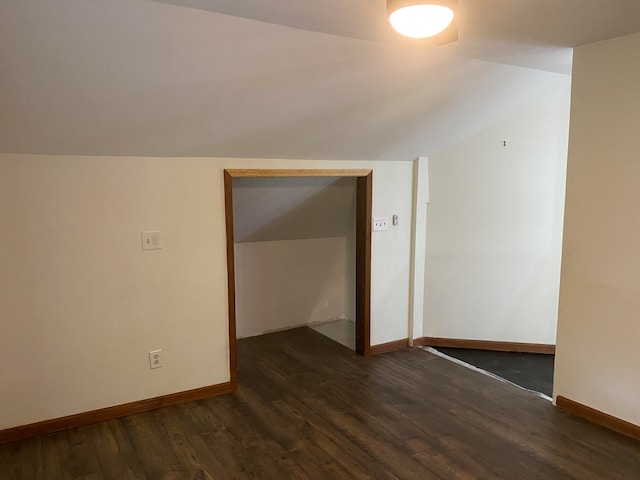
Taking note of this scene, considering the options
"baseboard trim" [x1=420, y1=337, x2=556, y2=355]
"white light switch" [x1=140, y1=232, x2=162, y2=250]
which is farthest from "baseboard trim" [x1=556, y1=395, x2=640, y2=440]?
"white light switch" [x1=140, y1=232, x2=162, y2=250]

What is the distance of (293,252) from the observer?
4680mm

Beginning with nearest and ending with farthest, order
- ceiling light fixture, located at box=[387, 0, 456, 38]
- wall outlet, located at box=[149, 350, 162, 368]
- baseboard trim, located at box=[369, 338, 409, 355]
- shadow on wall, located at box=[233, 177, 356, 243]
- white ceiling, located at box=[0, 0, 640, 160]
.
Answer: ceiling light fixture, located at box=[387, 0, 456, 38] → white ceiling, located at box=[0, 0, 640, 160] → wall outlet, located at box=[149, 350, 162, 368] → shadow on wall, located at box=[233, 177, 356, 243] → baseboard trim, located at box=[369, 338, 409, 355]

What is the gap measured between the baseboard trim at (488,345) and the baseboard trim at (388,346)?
0.46 ft

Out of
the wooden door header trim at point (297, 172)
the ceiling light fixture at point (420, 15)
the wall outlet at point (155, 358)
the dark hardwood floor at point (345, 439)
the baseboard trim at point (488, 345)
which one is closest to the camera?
the ceiling light fixture at point (420, 15)

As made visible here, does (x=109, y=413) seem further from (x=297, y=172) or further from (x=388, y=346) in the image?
(x=388, y=346)

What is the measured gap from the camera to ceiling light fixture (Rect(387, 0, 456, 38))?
1489 mm

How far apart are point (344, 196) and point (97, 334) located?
2.31 meters

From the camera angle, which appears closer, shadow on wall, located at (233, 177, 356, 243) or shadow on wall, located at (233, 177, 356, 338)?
shadow on wall, located at (233, 177, 356, 243)

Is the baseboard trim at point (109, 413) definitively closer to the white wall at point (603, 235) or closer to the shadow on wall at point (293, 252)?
the shadow on wall at point (293, 252)

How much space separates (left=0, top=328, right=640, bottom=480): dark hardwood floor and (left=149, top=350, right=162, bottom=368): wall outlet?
297mm

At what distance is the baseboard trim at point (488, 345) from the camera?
4355mm

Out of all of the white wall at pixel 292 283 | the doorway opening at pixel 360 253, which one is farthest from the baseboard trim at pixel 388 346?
the white wall at pixel 292 283

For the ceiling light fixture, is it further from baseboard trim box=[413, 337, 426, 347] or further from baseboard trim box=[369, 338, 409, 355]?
baseboard trim box=[413, 337, 426, 347]

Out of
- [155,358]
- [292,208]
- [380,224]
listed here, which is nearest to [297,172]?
[292,208]
